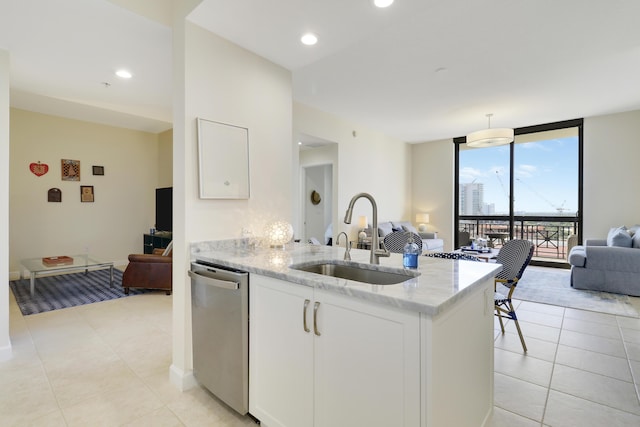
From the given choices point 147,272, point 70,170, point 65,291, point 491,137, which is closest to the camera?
point 147,272

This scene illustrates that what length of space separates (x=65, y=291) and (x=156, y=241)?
5.98ft

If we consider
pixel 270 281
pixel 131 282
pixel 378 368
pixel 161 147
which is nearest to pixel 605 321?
pixel 378 368

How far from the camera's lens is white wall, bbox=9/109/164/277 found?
5.16 m

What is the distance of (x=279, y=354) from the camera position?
1590 mm

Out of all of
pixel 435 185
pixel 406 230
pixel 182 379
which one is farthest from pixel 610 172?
pixel 182 379

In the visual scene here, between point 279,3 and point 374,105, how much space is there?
332cm

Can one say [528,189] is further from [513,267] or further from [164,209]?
[164,209]

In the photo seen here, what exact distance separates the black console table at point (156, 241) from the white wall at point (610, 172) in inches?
306

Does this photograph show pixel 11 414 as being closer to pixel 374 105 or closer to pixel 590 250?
pixel 374 105

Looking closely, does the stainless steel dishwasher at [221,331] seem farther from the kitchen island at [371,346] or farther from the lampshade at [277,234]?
the lampshade at [277,234]

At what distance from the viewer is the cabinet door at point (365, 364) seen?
1117 mm

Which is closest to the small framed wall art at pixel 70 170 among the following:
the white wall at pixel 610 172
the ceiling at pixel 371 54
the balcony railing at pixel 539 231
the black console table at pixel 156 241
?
the ceiling at pixel 371 54

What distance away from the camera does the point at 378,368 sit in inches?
47.0

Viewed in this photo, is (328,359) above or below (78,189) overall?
below
